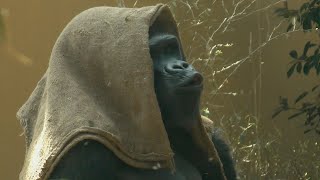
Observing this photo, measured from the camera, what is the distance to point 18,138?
4.46 m

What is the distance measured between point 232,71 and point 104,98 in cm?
295

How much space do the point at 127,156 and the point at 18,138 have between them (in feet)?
7.95

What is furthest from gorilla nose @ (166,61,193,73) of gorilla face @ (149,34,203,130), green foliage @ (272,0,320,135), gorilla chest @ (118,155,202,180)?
green foliage @ (272,0,320,135)

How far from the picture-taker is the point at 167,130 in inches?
92.4

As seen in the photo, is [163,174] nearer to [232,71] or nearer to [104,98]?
[104,98]

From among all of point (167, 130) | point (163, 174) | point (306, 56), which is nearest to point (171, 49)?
point (167, 130)

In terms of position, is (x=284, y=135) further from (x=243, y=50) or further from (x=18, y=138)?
(x=18, y=138)

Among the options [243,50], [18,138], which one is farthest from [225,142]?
[243,50]

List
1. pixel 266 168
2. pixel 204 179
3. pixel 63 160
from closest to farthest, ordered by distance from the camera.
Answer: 1. pixel 63 160
2. pixel 204 179
3. pixel 266 168

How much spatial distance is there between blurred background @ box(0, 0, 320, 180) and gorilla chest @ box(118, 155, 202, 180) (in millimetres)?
1812

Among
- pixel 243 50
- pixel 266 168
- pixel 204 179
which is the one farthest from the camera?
pixel 243 50

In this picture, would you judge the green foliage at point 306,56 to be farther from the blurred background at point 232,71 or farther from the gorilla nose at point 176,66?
the gorilla nose at point 176,66

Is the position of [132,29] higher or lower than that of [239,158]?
higher

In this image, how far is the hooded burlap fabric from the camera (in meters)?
2.13
